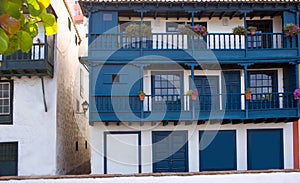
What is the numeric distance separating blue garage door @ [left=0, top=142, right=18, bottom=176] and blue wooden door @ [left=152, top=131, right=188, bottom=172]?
210 inches

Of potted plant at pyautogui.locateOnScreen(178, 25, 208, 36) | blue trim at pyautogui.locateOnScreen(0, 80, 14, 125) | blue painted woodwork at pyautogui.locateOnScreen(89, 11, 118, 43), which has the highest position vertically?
blue painted woodwork at pyautogui.locateOnScreen(89, 11, 118, 43)

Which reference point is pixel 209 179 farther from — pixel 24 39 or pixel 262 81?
pixel 262 81

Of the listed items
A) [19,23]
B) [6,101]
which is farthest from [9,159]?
[19,23]

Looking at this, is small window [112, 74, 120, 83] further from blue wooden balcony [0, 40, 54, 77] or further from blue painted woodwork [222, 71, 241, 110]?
blue painted woodwork [222, 71, 241, 110]

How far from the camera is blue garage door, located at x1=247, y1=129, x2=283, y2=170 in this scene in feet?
55.6

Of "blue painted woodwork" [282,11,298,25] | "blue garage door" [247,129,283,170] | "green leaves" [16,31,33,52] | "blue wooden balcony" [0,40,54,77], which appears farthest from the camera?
"blue painted woodwork" [282,11,298,25]

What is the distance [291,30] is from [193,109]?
16.2ft

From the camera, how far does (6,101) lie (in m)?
16.1

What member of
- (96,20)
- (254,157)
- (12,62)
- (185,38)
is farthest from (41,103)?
(254,157)

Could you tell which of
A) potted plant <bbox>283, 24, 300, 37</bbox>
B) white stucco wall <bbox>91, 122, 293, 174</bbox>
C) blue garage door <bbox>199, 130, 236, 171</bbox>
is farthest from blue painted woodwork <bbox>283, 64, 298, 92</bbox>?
blue garage door <bbox>199, 130, 236, 171</bbox>

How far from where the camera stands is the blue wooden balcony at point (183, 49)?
53.6 ft

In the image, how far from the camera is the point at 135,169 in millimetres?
16703

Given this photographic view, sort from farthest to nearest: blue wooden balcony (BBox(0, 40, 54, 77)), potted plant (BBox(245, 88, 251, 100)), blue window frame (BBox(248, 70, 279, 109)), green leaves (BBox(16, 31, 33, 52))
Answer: blue window frame (BBox(248, 70, 279, 109)) → potted plant (BBox(245, 88, 251, 100)) → blue wooden balcony (BBox(0, 40, 54, 77)) → green leaves (BBox(16, 31, 33, 52))

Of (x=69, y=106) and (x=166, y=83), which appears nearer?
(x=166, y=83)
